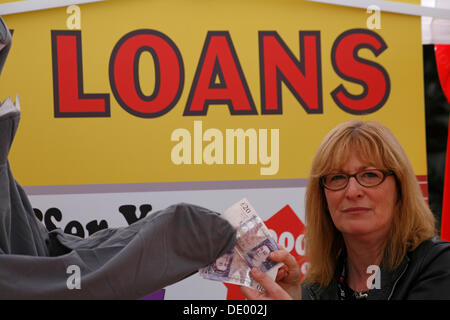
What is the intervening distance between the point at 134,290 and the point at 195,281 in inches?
41.1

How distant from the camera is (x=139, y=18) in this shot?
7.12 ft

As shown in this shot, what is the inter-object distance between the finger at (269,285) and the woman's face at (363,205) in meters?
0.26

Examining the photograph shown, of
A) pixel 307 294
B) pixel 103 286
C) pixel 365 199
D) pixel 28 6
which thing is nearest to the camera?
pixel 103 286

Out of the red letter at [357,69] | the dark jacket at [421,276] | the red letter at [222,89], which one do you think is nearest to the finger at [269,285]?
the dark jacket at [421,276]

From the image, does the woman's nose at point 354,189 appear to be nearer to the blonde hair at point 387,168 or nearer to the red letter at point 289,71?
the blonde hair at point 387,168

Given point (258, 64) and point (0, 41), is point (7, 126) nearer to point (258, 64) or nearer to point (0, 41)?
point (0, 41)

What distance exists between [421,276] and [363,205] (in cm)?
23

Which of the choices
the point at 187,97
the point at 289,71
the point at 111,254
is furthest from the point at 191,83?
the point at 111,254

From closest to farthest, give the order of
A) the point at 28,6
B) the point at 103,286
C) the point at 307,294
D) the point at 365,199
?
the point at 103,286 → the point at 365,199 → the point at 307,294 → the point at 28,6

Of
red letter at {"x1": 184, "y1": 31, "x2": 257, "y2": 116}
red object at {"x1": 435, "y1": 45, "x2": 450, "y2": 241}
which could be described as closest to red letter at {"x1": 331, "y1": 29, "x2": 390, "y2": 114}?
red object at {"x1": 435, "y1": 45, "x2": 450, "y2": 241}

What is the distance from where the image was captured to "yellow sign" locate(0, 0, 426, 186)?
2.16 metres

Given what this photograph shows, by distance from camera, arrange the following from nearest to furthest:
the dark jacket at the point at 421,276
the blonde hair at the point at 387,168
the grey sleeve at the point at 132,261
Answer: the grey sleeve at the point at 132,261 < the dark jacket at the point at 421,276 < the blonde hair at the point at 387,168

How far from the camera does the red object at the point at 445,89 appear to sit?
2.19 meters

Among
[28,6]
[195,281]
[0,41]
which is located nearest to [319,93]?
[195,281]
